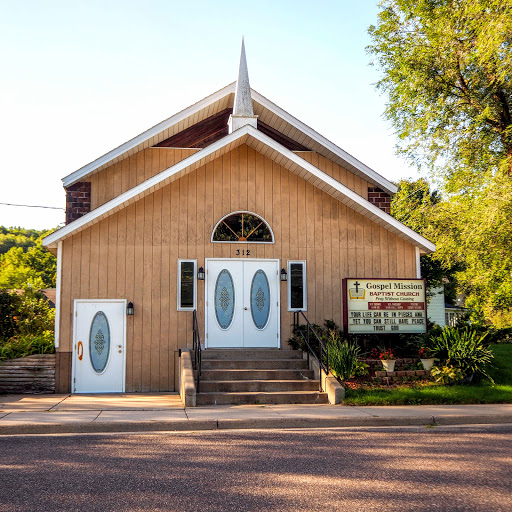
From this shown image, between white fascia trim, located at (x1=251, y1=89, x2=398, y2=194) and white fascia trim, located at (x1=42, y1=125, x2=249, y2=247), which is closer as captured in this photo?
white fascia trim, located at (x1=42, y1=125, x2=249, y2=247)

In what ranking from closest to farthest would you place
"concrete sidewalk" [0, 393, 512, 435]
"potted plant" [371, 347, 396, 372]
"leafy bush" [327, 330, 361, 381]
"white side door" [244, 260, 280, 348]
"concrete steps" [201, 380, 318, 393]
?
1. "concrete sidewalk" [0, 393, 512, 435]
2. "concrete steps" [201, 380, 318, 393]
3. "leafy bush" [327, 330, 361, 381]
4. "potted plant" [371, 347, 396, 372]
5. "white side door" [244, 260, 280, 348]

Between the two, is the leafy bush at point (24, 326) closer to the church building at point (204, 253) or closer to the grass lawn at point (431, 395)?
the church building at point (204, 253)

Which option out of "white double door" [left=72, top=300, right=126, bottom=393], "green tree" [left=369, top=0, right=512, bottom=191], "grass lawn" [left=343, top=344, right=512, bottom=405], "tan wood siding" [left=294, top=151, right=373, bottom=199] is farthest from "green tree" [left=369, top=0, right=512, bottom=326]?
"white double door" [left=72, top=300, right=126, bottom=393]

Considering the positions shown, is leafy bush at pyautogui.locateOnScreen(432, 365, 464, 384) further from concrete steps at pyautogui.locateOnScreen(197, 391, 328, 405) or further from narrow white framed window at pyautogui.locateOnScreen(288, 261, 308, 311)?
narrow white framed window at pyautogui.locateOnScreen(288, 261, 308, 311)

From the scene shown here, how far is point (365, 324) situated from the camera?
1470cm

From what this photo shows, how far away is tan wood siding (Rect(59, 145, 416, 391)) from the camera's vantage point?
1485 cm

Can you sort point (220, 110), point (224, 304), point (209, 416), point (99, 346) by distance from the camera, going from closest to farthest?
point (209, 416), point (99, 346), point (224, 304), point (220, 110)

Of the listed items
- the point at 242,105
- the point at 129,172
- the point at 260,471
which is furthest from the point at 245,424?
the point at 242,105

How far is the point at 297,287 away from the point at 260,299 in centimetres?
104

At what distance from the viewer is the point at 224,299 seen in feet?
50.7

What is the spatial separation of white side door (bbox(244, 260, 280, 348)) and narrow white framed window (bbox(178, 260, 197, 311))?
1.34 metres

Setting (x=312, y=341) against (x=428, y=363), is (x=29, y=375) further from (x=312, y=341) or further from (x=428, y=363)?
(x=428, y=363)

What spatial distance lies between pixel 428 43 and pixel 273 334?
13.6 meters

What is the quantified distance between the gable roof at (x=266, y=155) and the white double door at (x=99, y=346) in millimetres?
1992
